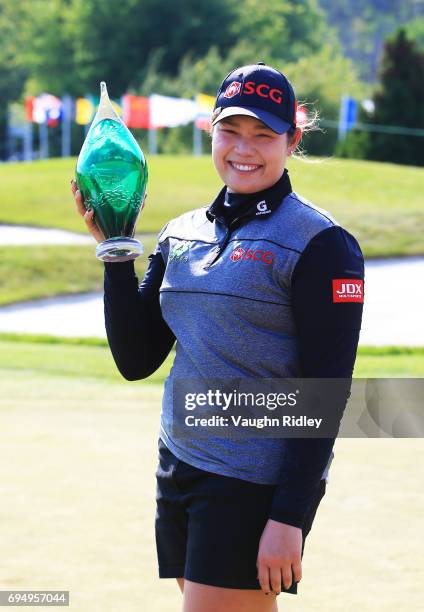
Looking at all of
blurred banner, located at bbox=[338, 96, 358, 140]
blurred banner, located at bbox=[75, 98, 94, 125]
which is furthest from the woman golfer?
blurred banner, located at bbox=[75, 98, 94, 125]

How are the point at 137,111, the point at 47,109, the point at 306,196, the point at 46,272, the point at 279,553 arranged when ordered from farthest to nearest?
1. the point at 47,109
2. the point at 137,111
3. the point at 306,196
4. the point at 46,272
5. the point at 279,553

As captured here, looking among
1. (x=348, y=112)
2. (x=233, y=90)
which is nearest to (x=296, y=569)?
(x=233, y=90)

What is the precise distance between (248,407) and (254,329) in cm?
18

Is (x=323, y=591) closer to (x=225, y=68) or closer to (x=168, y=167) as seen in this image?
(x=168, y=167)

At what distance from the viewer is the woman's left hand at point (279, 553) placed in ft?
8.12

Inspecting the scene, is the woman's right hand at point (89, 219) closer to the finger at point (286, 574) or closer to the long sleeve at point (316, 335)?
the long sleeve at point (316, 335)

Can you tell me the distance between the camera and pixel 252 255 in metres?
2.57

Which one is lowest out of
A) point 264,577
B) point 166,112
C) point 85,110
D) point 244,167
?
point 85,110

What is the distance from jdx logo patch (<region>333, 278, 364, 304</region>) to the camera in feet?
8.20

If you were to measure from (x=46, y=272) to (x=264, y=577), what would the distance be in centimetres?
1471

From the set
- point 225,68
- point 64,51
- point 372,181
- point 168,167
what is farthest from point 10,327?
point 64,51

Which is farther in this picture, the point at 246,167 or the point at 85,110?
the point at 85,110

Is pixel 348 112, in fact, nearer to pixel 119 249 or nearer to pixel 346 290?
pixel 119 249

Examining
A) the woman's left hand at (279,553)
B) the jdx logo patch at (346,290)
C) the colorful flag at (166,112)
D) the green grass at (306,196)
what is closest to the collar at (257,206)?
the jdx logo patch at (346,290)
